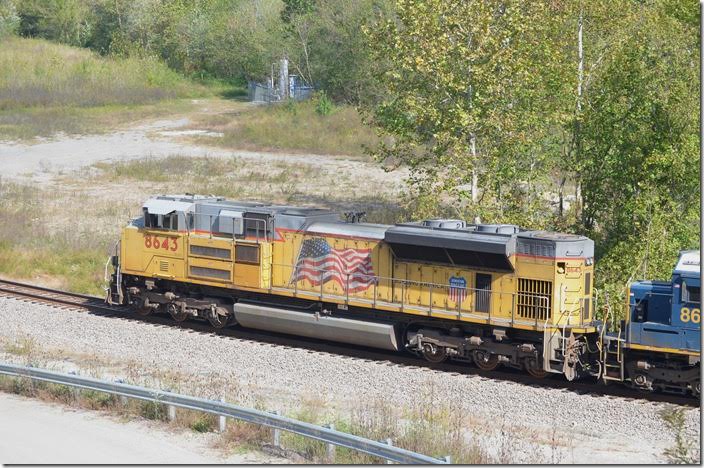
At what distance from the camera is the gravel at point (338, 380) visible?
15.4 metres

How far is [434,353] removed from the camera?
1922 centimetres

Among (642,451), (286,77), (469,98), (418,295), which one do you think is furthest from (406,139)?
(286,77)

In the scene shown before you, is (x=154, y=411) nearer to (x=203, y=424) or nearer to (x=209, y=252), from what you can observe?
(x=203, y=424)

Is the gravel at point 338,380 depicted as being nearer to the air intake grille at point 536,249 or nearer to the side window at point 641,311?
the side window at point 641,311

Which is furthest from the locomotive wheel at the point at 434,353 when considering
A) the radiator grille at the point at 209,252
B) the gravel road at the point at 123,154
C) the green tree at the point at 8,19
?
the green tree at the point at 8,19

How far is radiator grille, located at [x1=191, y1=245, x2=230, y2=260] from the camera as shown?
71.2 feet

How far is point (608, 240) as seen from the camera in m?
24.4

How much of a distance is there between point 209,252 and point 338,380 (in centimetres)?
556

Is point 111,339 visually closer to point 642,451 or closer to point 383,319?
point 383,319

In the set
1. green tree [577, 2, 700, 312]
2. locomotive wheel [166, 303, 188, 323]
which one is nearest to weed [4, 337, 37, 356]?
locomotive wheel [166, 303, 188, 323]

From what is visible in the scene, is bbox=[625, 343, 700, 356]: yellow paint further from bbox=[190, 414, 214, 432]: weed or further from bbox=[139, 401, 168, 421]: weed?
bbox=[139, 401, 168, 421]: weed

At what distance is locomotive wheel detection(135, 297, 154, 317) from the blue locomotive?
11.0 metres

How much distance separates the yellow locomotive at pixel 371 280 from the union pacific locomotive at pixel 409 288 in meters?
0.03

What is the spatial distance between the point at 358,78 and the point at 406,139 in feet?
101
